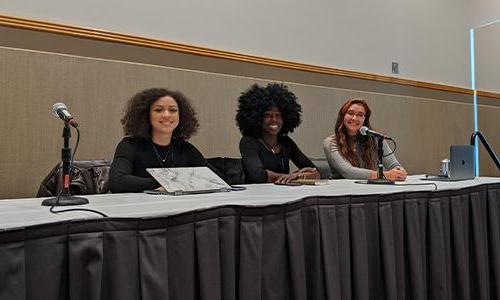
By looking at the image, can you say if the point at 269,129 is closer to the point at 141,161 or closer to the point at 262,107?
the point at 262,107

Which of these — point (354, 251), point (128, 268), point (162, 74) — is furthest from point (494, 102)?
point (128, 268)

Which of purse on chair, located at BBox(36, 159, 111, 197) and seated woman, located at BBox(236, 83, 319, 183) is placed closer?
purse on chair, located at BBox(36, 159, 111, 197)

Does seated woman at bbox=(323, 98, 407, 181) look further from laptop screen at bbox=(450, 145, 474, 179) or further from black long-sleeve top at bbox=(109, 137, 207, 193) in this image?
black long-sleeve top at bbox=(109, 137, 207, 193)

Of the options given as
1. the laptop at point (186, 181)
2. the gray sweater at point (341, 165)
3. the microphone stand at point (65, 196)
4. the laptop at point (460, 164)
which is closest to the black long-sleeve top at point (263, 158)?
the gray sweater at point (341, 165)

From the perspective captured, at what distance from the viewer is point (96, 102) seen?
2.23 m

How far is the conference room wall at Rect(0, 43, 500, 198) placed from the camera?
2006mm

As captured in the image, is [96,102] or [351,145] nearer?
[96,102]

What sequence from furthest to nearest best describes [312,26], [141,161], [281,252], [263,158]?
[312,26]
[263,158]
[141,161]
[281,252]

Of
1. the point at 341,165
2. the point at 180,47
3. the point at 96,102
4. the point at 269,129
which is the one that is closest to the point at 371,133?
the point at 341,165

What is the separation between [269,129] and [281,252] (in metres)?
1.20

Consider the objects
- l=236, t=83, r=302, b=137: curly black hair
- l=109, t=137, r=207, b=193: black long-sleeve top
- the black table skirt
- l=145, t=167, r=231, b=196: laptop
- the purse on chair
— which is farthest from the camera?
l=236, t=83, r=302, b=137: curly black hair

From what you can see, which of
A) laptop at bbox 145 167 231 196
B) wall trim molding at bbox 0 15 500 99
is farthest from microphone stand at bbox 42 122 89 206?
wall trim molding at bbox 0 15 500 99

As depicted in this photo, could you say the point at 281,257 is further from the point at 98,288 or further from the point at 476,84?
the point at 476,84

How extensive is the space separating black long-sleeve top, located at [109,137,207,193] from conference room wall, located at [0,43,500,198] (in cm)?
54
